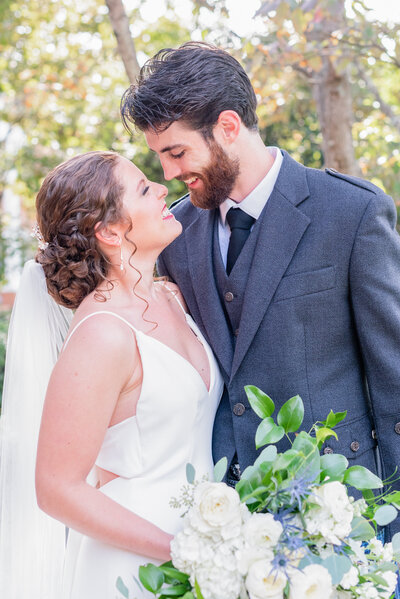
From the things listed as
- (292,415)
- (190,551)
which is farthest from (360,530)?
(190,551)

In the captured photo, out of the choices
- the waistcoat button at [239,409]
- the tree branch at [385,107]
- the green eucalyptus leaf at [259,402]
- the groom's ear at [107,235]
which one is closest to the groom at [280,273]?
the waistcoat button at [239,409]

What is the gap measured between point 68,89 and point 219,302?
7.12 metres

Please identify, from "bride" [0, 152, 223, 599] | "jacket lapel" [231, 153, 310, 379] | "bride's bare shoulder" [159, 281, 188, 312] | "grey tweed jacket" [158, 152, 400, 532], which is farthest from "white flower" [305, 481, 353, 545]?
"bride's bare shoulder" [159, 281, 188, 312]

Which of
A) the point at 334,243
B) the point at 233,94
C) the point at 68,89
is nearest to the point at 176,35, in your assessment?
the point at 68,89

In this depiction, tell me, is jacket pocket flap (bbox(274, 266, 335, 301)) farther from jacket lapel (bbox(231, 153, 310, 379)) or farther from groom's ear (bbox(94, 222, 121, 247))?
groom's ear (bbox(94, 222, 121, 247))

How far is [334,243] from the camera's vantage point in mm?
2215

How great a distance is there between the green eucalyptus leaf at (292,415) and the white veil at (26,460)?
0.99m

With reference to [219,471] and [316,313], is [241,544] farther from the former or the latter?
[316,313]

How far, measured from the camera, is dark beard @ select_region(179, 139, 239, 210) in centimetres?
250

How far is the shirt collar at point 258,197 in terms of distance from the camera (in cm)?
247

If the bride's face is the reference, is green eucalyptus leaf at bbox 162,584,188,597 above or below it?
below

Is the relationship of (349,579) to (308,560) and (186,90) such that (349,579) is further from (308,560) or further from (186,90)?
(186,90)

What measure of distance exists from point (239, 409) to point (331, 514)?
77 centimetres

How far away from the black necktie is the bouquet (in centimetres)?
89
